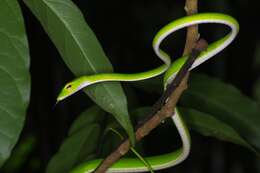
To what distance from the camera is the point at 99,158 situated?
1.18 m

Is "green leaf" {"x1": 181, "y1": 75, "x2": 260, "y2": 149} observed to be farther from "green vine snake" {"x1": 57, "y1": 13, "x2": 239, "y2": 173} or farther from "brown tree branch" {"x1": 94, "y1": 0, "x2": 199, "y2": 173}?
"brown tree branch" {"x1": 94, "y1": 0, "x2": 199, "y2": 173}

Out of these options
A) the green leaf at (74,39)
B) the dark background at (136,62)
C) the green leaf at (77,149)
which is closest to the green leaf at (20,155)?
the dark background at (136,62)

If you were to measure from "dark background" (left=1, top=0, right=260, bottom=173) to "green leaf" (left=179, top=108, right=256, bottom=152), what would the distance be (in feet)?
2.62

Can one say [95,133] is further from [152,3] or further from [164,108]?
[152,3]

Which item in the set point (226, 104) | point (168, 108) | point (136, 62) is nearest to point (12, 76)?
point (168, 108)

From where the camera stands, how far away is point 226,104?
126cm

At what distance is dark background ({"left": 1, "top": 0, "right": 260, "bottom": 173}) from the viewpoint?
2.13 meters

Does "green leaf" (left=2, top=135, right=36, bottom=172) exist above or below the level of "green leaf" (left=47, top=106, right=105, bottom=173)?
below

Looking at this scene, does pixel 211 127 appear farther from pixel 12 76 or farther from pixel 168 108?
pixel 12 76

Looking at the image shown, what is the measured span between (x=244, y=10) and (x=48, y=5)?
1827mm

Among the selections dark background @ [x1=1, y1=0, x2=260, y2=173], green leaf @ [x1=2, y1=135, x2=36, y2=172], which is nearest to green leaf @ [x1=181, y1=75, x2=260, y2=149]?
dark background @ [x1=1, y1=0, x2=260, y2=173]

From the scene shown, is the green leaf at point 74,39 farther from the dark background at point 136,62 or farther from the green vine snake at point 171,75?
the dark background at point 136,62

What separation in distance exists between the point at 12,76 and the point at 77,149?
429 millimetres

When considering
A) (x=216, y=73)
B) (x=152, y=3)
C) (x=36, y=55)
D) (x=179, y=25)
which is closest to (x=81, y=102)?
(x=36, y=55)
